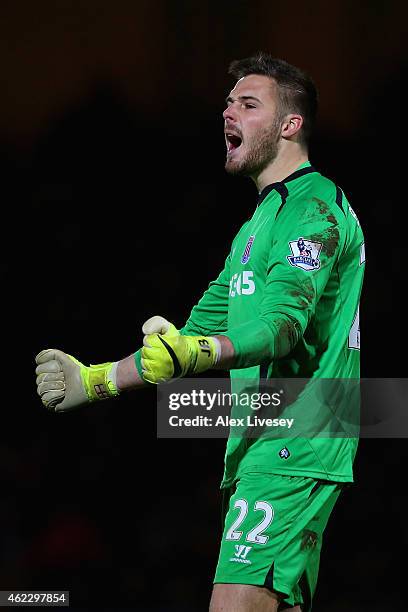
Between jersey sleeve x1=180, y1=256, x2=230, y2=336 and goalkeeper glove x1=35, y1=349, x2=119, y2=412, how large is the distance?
697 mm

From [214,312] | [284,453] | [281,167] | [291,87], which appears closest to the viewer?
[284,453]

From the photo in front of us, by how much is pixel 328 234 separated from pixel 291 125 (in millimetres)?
636

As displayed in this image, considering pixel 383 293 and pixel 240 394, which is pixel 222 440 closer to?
pixel 383 293

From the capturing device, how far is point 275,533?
9.55ft

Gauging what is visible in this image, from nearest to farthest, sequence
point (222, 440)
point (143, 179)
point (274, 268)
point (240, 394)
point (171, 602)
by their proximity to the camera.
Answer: point (274, 268)
point (240, 394)
point (171, 602)
point (222, 440)
point (143, 179)

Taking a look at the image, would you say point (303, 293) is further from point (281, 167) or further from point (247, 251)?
point (281, 167)

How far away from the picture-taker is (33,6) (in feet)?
23.5

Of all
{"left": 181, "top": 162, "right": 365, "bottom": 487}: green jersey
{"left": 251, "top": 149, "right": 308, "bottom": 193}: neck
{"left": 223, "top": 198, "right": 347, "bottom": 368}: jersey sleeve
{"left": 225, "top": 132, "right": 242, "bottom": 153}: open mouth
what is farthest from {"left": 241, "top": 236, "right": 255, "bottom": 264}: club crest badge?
{"left": 225, "top": 132, "right": 242, "bottom": 153}: open mouth

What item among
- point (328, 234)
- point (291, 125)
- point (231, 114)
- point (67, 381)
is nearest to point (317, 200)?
point (328, 234)

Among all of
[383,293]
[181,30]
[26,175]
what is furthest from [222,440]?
[181,30]

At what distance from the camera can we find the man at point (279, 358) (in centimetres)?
278

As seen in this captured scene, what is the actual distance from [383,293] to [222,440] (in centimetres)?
141

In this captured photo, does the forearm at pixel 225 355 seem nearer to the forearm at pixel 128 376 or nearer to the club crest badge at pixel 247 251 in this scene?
the forearm at pixel 128 376

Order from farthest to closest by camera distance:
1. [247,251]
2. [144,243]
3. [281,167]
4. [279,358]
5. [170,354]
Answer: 1. [144,243]
2. [281,167]
3. [247,251]
4. [279,358]
5. [170,354]
